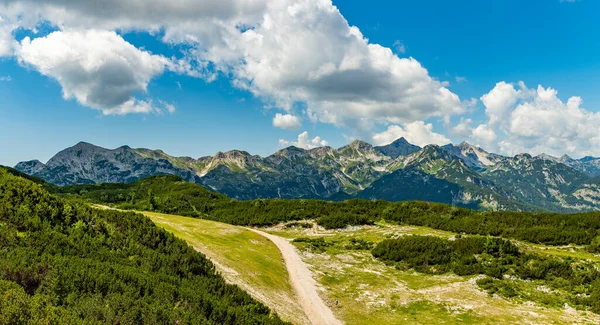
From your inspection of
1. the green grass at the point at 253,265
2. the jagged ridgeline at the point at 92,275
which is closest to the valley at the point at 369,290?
the green grass at the point at 253,265

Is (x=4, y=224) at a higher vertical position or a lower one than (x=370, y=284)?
higher

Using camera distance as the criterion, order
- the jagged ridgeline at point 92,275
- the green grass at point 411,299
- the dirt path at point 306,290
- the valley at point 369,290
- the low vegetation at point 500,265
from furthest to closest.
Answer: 1. the low vegetation at point 500,265
2. the dirt path at point 306,290
3. the valley at point 369,290
4. the green grass at point 411,299
5. the jagged ridgeline at point 92,275

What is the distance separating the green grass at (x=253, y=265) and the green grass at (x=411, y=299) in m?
4.38

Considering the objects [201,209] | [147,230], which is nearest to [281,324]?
[147,230]

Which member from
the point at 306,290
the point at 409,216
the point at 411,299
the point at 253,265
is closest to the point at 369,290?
the point at 411,299

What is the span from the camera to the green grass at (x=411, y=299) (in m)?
27.2

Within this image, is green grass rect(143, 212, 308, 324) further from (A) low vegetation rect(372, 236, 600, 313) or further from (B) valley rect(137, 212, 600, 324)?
(A) low vegetation rect(372, 236, 600, 313)

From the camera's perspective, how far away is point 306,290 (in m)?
33.9

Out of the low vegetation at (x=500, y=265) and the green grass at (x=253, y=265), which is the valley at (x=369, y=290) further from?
the low vegetation at (x=500, y=265)

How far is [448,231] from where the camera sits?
6719cm

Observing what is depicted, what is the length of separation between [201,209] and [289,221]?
36.4 meters

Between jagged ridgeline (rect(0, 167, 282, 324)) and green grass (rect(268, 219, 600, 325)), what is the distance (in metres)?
13.9

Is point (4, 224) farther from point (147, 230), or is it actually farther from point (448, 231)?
point (448, 231)

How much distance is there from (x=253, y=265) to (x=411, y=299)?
16773 mm
